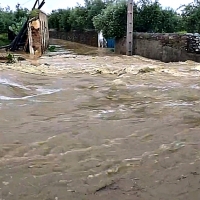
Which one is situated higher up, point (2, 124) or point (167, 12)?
point (167, 12)

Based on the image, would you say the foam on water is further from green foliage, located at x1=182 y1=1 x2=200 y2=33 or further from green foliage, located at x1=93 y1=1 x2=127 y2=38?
green foliage, located at x1=93 y1=1 x2=127 y2=38

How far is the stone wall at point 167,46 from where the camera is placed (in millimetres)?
14453

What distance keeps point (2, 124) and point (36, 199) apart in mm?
2404

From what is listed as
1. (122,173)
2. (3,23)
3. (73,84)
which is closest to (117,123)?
(122,173)

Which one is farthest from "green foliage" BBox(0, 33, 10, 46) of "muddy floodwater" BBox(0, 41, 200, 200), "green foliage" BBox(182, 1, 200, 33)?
"muddy floodwater" BBox(0, 41, 200, 200)

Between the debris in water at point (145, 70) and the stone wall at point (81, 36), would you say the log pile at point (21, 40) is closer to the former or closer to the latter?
the stone wall at point (81, 36)

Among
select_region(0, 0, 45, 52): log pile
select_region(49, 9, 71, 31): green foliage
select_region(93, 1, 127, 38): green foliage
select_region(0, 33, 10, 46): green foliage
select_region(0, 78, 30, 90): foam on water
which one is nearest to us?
select_region(0, 78, 30, 90): foam on water

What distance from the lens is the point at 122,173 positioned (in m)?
3.67

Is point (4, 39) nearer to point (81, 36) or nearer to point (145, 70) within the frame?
point (81, 36)

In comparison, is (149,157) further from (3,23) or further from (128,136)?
(3,23)

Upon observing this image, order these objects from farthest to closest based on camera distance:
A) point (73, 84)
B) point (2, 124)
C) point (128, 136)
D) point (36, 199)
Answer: point (73, 84) < point (2, 124) < point (128, 136) < point (36, 199)

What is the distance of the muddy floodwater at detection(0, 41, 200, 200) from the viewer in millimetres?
3359

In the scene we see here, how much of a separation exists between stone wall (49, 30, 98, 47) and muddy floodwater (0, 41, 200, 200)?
20.9 meters

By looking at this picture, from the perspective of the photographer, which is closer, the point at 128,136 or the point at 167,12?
the point at 128,136
